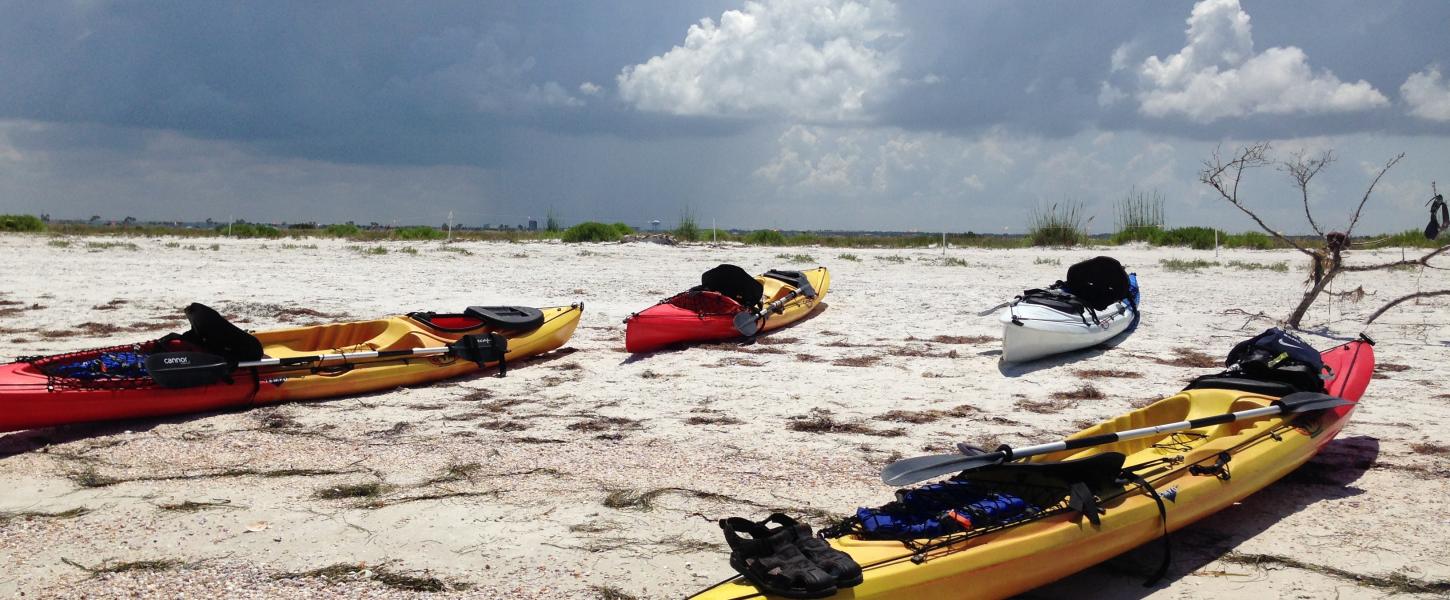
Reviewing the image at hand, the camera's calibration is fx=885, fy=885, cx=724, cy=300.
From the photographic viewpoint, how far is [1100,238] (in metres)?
29.9

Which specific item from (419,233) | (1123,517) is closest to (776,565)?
(1123,517)

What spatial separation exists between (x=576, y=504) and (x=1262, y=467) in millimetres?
3579

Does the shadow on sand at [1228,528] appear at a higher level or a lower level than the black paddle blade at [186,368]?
lower

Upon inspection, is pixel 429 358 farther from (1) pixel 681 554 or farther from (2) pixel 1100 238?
(2) pixel 1100 238

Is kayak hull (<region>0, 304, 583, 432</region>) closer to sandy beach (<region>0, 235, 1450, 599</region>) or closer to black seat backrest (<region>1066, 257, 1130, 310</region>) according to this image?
sandy beach (<region>0, 235, 1450, 599</region>)

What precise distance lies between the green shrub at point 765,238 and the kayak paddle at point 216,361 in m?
→ 23.4

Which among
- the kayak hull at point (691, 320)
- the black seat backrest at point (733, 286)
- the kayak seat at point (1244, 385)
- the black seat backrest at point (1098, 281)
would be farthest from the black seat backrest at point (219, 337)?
the black seat backrest at point (1098, 281)

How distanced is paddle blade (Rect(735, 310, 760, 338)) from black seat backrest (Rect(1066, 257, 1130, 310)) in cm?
356

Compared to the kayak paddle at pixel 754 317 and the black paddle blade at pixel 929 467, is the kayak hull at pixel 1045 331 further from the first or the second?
the black paddle blade at pixel 929 467

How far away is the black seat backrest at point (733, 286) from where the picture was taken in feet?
34.8

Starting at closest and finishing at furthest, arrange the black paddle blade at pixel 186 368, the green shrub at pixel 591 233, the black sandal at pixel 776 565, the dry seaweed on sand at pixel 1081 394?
1. the black sandal at pixel 776 565
2. the black paddle blade at pixel 186 368
3. the dry seaweed on sand at pixel 1081 394
4. the green shrub at pixel 591 233

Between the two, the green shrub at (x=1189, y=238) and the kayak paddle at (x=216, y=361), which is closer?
the kayak paddle at (x=216, y=361)

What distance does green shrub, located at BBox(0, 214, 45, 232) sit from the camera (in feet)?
104

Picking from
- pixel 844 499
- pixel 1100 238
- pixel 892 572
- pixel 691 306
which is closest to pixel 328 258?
pixel 691 306
